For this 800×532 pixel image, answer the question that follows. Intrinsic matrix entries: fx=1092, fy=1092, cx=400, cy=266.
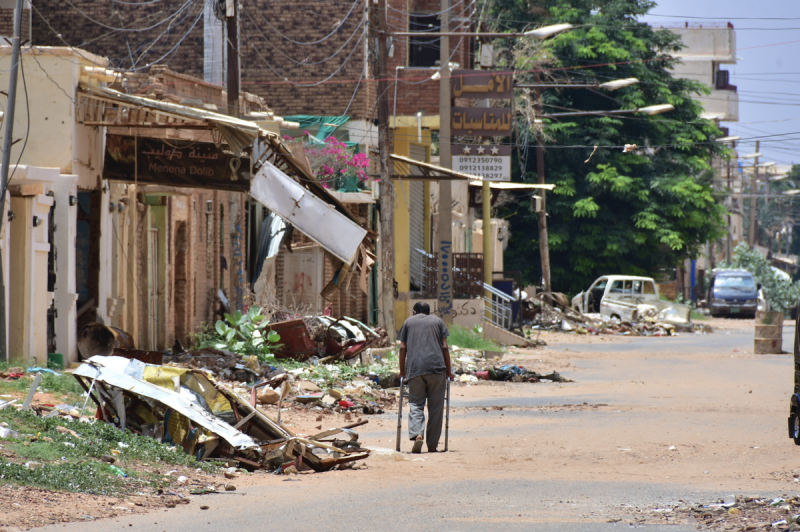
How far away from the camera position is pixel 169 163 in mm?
17500

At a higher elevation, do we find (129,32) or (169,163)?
(129,32)

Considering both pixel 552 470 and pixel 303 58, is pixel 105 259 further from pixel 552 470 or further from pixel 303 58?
pixel 303 58

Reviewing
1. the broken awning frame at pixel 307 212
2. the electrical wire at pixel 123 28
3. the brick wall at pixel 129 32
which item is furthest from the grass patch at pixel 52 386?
the electrical wire at pixel 123 28

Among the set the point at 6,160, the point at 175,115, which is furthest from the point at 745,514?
the point at 175,115

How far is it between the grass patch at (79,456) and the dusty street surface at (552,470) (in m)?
0.71

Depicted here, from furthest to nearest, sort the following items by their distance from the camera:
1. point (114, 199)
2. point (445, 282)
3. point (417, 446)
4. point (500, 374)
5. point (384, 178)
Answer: point (445, 282) < point (384, 178) < point (500, 374) < point (114, 199) < point (417, 446)

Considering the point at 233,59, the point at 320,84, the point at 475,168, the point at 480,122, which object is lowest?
the point at 475,168

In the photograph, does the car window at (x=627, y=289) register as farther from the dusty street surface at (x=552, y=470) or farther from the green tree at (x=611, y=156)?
the dusty street surface at (x=552, y=470)

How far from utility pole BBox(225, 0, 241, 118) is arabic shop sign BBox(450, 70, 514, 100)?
27.0ft

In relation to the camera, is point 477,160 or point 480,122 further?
point 477,160

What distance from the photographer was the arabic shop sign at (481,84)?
84.7 ft

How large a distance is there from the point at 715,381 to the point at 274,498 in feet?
41.3

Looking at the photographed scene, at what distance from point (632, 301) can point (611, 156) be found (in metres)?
9.43

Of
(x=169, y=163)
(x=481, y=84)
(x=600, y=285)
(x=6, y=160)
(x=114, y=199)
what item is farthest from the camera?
(x=600, y=285)
